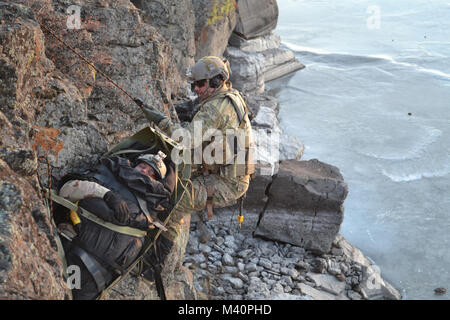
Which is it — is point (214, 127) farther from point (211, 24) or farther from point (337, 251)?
point (211, 24)

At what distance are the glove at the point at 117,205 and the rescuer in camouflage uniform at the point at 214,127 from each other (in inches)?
35.7

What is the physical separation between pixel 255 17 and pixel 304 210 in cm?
1095

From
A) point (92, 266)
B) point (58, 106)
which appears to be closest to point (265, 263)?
point (92, 266)

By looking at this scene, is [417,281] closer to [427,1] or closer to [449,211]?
[449,211]

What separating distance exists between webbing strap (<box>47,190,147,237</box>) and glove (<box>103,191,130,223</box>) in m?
0.11

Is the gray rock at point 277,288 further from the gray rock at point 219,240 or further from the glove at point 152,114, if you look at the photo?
the glove at point 152,114

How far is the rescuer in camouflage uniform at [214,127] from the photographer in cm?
466

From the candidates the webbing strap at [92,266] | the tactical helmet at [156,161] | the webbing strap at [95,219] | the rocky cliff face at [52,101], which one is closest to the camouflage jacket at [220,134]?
the tactical helmet at [156,161]

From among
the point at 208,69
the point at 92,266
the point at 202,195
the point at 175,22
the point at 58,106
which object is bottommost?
the point at 92,266

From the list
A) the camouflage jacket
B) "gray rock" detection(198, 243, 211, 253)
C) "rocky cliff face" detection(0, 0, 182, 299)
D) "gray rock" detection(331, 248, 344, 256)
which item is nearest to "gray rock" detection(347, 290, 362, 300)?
"gray rock" detection(331, 248, 344, 256)

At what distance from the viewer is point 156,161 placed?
13.5 feet

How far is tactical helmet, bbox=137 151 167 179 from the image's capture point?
410 centimetres

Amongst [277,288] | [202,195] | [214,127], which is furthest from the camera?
[277,288]
